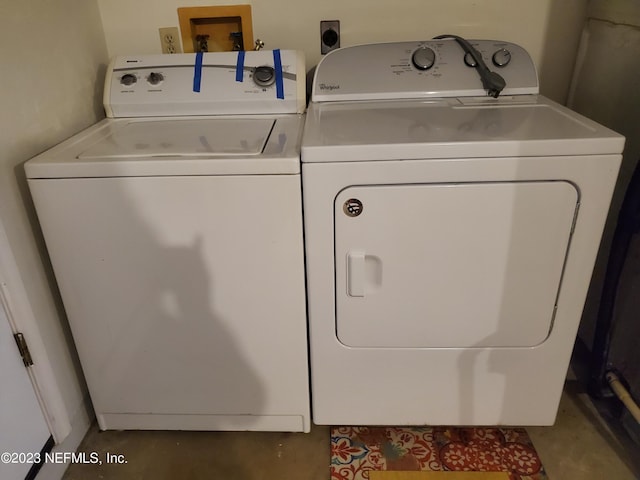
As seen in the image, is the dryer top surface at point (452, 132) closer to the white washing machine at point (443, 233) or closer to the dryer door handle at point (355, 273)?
the white washing machine at point (443, 233)

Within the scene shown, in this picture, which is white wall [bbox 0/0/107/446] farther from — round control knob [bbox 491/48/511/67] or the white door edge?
round control knob [bbox 491/48/511/67]

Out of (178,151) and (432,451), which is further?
(432,451)

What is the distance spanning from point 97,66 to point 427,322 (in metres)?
1.27

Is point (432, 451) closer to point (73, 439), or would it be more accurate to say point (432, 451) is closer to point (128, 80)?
point (73, 439)

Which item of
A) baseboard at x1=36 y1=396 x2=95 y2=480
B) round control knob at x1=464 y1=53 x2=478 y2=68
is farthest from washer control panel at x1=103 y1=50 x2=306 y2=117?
baseboard at x1=36 y1=396 x2=95 y2=480

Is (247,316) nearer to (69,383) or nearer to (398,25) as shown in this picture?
(69,383)

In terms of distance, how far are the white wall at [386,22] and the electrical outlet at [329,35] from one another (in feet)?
0.05

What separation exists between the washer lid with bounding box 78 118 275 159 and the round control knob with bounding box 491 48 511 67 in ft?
2.21

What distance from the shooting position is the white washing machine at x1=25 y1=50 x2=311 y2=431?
1059 mm

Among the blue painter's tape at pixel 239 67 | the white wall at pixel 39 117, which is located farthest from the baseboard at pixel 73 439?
the blue painter's tape at pixel 239 67

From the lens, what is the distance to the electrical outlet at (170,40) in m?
1.59

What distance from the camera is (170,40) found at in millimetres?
1603

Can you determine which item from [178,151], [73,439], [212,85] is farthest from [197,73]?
[73,439]

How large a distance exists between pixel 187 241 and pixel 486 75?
0.94 m
